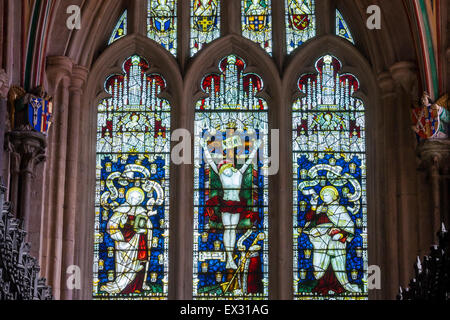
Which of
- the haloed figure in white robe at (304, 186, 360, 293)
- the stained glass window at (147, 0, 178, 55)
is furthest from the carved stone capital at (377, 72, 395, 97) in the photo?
the stained glass window at (147, 0, 178, 55)

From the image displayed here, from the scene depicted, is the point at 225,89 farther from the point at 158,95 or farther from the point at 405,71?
the point at 405,71

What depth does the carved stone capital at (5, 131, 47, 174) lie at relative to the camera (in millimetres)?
20656

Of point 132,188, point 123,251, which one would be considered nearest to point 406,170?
point 132,188

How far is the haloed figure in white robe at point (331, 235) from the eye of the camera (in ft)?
73.9

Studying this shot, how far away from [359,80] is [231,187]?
3.17 metres

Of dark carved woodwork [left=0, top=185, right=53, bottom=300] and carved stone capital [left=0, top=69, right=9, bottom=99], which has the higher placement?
carved stone capital [left=0, top=69, right=9, bottom=99]

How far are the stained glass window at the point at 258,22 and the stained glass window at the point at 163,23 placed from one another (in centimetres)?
133

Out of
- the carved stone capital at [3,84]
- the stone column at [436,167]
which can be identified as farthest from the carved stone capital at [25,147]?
the stone column at [436,167]

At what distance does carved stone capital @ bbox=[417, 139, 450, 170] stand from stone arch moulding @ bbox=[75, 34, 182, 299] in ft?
15.5

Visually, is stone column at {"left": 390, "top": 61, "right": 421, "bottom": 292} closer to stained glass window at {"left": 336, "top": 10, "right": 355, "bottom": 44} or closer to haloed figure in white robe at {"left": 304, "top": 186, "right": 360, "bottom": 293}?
haloed figure in white robe at {"left": 304, "top": 186, "right": 360, "bottom": 293}

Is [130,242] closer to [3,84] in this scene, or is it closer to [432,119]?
[3,84]

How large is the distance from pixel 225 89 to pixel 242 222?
2634mm

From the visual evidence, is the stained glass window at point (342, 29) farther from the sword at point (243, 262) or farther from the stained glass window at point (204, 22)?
the sword at point (243, 262)

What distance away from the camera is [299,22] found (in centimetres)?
2423
